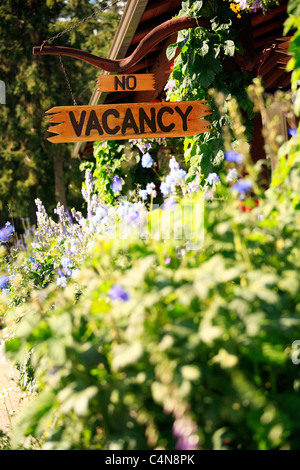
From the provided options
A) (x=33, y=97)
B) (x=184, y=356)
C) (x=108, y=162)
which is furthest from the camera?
(x=33, y=97)

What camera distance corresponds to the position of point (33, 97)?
16.4 metres

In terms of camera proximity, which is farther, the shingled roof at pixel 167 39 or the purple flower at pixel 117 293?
the shingled roof at pixel 167 39

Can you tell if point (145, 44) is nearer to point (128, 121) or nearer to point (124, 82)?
point (124, 82)

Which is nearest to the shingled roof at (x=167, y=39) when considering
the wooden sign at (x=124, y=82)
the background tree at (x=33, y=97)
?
the wooden sign at (x=124, y=82)

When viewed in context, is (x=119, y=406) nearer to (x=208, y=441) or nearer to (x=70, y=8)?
(x=208, y=441)

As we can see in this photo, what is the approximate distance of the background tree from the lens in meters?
16.0

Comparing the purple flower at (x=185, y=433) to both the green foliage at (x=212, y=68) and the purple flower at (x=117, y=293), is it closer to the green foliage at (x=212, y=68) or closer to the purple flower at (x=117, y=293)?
the purple flower at (x=117, y=293)

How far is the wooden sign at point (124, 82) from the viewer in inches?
137

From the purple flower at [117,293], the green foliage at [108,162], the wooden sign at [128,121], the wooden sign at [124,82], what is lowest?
the green foliage at [108,162]

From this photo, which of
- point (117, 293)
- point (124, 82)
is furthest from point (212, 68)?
point (117, 293)

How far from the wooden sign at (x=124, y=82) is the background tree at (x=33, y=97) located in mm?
12585

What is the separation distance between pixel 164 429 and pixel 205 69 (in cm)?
276

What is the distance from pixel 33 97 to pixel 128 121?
13.9 m

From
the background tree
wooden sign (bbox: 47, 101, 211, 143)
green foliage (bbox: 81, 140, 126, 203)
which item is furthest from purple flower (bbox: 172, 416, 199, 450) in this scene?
the background tree
